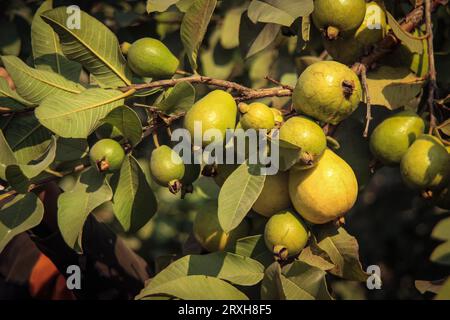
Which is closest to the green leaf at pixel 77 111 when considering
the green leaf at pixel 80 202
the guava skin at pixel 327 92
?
the green leaf at pixel 80 202

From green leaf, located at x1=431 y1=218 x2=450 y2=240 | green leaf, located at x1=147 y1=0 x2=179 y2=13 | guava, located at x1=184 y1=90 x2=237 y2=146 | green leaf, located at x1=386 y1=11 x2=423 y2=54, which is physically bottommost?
green leaf, located at x1=431 y1=218 x2=450 y2=240

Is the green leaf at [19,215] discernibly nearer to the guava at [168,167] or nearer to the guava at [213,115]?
the guava at [168,167]

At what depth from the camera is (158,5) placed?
1.44 metres

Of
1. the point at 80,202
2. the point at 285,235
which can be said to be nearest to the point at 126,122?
the point at 80,202

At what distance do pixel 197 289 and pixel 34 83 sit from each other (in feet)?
1.86

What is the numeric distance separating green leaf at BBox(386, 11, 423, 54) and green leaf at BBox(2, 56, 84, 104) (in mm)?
710

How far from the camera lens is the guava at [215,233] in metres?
1.45

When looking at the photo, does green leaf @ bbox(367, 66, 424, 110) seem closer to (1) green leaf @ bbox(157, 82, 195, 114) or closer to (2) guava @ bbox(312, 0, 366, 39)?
(2) guava @ bbox(312, 0, 366, 39)

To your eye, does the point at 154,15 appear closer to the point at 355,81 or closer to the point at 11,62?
the point at 11,62

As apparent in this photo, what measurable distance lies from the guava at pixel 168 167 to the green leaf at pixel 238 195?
127mm

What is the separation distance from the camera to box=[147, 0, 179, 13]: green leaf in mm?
1427

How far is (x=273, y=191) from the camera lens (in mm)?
1358

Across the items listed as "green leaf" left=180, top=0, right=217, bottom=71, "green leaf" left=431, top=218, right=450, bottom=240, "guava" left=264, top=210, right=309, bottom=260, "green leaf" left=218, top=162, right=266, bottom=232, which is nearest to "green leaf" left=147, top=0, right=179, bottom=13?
"green leaf" left=180, top=0, right=217, bottom=71

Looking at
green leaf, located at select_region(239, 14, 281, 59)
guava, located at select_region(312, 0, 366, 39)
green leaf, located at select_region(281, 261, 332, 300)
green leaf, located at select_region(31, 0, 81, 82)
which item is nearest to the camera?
green leaf, located at select_region(281, 261, 332, 300)
